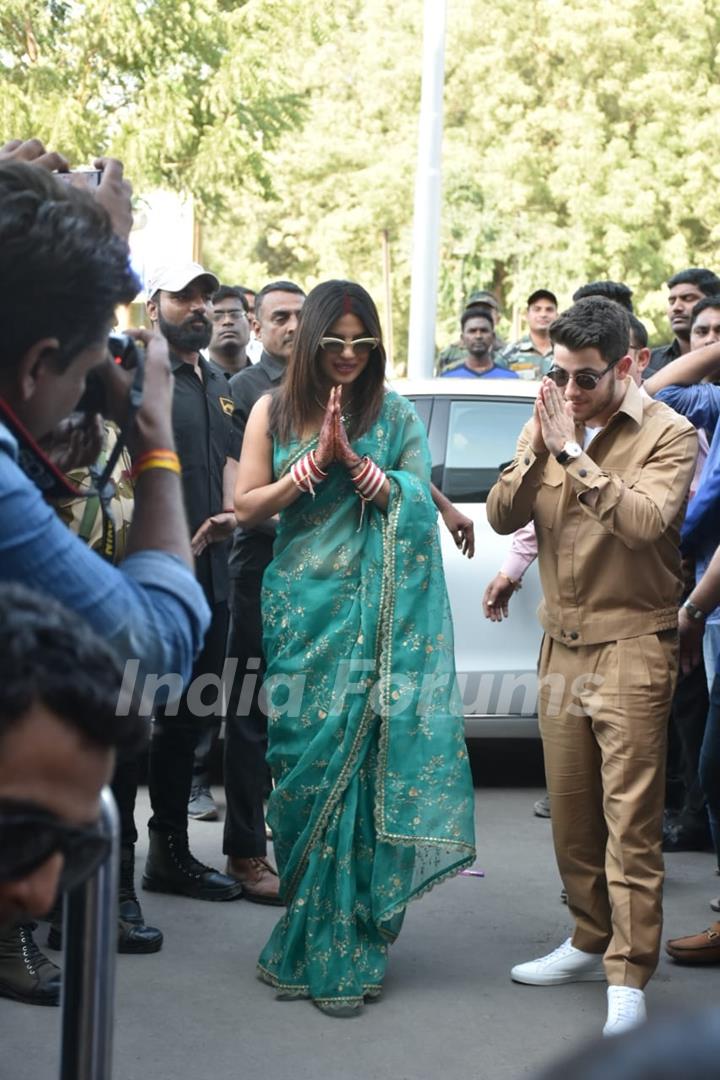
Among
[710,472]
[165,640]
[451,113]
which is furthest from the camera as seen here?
[451,113]

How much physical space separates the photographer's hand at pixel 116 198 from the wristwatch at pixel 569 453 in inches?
93.5

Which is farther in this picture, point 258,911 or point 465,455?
point 465,455

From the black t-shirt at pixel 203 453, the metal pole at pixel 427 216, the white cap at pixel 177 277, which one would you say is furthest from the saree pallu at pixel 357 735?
the metal pole at pixel 427 216

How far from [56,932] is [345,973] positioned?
0.99 metres

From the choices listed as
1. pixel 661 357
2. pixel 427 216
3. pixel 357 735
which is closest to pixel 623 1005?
pixel 357 735

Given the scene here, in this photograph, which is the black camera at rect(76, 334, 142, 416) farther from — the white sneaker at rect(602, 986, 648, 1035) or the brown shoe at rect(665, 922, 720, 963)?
the brown shoe at rect(665, 922, 720, 963)

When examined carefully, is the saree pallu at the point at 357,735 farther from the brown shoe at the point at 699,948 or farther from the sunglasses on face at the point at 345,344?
the brown shoe at the point at 699,948

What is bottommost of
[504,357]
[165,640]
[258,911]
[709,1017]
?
[258,911]

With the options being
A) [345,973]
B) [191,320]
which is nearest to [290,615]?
[345,973]

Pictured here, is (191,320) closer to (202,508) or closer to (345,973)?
(202,508)

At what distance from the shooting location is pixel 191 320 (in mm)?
6012

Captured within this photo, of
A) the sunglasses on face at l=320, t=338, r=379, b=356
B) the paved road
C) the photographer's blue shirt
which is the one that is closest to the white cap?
the sunglasses on face at l=320, t=338, r=379, b=356

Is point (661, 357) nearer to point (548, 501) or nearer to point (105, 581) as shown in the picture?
point (548, 501)

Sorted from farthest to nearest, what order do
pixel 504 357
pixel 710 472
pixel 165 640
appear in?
pixel 504 357
pixel 710 472
pixel 165 640
